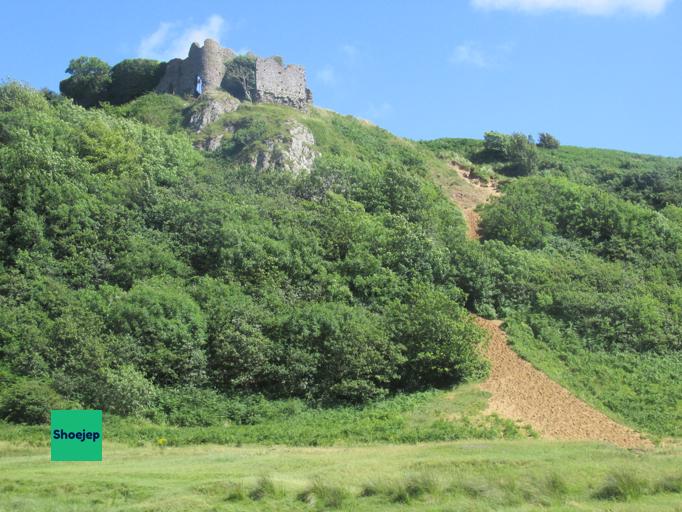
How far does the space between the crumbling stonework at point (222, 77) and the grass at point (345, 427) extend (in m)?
32.5

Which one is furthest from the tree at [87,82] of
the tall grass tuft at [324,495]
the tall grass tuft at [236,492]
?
the tall grass tuft at [324,495]

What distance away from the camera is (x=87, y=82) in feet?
213

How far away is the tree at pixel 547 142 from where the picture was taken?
3004 inches

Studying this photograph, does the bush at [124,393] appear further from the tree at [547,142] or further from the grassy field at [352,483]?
the tree at [547,142]

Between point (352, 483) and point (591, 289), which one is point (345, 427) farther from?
point (591, 289)

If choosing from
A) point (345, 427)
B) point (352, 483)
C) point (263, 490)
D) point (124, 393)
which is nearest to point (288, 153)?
point (124, 393)

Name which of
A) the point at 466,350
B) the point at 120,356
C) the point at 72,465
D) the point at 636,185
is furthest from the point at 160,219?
the point at 636,185

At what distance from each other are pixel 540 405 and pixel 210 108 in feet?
105

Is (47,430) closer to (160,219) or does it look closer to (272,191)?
(160,219)

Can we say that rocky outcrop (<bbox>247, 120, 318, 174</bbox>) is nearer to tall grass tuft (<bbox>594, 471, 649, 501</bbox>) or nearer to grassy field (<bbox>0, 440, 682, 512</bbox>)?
grassy field (<bbox>0, 440, 682, 512</bbox>)

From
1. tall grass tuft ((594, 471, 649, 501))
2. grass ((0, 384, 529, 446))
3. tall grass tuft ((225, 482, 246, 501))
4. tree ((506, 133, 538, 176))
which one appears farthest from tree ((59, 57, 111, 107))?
tall grass tuft ((594, 471, 649, 501))

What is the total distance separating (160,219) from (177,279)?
576 cm

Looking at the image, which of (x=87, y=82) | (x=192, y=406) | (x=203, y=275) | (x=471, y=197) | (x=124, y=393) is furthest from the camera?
(x=87, y=82)

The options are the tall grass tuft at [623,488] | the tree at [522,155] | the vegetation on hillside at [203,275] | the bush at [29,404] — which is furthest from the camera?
the tree at [522,155]
